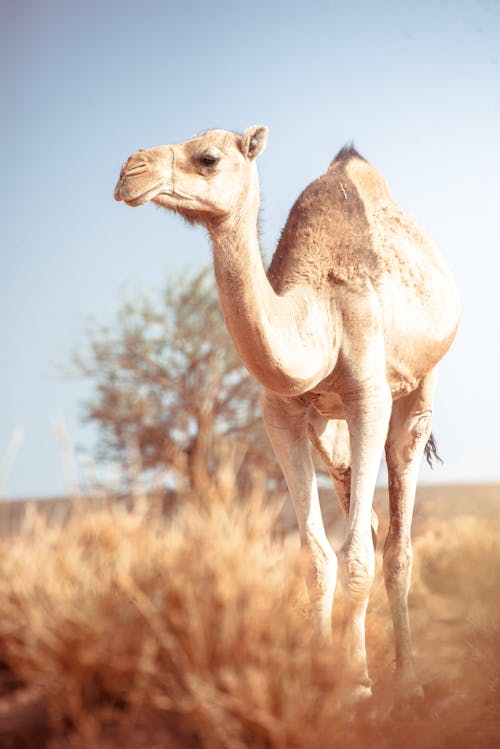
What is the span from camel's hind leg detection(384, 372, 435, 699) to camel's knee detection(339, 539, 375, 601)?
4.75ft

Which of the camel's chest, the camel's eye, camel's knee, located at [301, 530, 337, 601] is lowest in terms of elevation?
camel's knee, located at [301, 530, 337, 601]

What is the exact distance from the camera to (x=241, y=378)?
17.2 meters

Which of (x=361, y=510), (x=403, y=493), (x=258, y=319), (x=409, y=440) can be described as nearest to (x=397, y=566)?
(x=403, y=493)

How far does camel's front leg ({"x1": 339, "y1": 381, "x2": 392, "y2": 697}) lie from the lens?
478 centimetres

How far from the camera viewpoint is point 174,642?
11.0 ft

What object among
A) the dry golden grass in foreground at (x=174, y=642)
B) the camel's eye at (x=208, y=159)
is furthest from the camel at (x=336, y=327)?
the dry golden grass in foreground at (x=174, y=642)

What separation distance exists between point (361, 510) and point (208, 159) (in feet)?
6.75

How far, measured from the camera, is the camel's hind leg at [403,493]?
6152 mm

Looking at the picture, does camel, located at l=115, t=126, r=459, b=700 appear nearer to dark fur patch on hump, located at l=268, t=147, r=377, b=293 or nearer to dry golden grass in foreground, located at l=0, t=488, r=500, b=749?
dark fur patch on hump, located at l=268, t=147, r=377, b=293

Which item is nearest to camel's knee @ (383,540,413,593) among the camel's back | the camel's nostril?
the camel's back

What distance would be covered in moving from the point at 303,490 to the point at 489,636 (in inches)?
107

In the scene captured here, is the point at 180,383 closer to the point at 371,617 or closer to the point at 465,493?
the point at 371,617

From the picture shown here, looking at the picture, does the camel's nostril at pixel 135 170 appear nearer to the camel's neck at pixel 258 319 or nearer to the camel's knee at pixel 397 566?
the camel's neck at pixel 258 319

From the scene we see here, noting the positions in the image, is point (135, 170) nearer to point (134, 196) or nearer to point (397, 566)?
point (134, 196)
